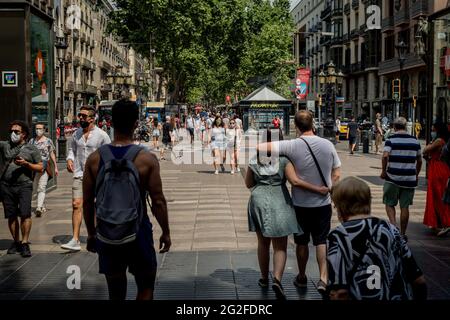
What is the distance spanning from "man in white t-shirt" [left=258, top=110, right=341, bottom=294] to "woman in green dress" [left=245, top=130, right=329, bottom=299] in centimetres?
10

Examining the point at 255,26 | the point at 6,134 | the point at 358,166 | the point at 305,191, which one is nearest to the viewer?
the point at 305,191

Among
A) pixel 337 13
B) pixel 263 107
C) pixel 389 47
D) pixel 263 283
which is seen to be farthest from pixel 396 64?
pixel 263 283

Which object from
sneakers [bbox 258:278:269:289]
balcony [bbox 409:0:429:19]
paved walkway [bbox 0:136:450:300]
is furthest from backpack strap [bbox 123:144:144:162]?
balcony [bbox 409:0:429:19]

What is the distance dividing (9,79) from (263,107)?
16.7 m

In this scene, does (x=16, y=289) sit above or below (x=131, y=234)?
below

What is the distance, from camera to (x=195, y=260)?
714 cm

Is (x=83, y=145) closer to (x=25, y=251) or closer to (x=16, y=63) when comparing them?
(x=25, y=251)

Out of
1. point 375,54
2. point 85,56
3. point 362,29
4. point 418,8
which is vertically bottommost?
point 375,54

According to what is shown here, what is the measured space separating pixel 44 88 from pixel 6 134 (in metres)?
1.45

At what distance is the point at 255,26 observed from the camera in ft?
200

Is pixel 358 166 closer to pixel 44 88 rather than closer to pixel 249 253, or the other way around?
pixel 44 88

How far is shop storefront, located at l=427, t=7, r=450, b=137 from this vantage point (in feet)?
45.2

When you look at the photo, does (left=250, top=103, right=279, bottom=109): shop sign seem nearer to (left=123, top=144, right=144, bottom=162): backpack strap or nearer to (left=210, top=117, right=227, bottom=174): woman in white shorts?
(left=210, top=117, right=227, bottom=174): woman in white shorts
